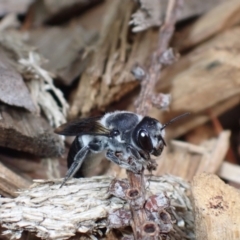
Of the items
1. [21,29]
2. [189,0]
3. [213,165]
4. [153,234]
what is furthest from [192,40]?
[153,234]

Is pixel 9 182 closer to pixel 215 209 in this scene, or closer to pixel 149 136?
pixel 149 136

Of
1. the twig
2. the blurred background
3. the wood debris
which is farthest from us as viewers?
the blurred background

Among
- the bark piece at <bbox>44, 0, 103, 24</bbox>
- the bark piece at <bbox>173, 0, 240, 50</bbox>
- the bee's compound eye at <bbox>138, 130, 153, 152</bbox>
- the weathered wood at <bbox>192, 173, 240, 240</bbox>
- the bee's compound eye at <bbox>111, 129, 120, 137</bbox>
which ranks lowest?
the weathered wood at <bbox>192, 173, 240, 240</bbox>

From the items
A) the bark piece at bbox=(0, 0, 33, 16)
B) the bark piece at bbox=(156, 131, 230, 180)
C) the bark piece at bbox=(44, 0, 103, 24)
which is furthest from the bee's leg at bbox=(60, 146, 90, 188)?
the bark piece at bbox=(0, 0, 33, 16)

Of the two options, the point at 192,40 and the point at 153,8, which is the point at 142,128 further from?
the point at 192,40

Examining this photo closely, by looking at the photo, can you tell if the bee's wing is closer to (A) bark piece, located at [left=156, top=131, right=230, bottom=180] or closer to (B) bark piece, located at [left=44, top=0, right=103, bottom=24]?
(A) bark piece, located at [left=156, top=131, right=230, bottom=180]

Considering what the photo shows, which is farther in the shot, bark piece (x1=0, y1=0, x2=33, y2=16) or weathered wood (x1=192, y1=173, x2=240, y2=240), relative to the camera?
bark piece (x1=0, y1=0, x2=33, y2=16)

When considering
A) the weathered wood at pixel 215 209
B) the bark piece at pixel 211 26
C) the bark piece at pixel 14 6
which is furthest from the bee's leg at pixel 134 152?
the bark piece at pixel 14 6

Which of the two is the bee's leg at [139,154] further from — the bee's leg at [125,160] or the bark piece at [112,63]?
the bark piece at [112,63]

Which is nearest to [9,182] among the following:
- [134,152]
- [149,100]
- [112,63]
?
[134,152]
